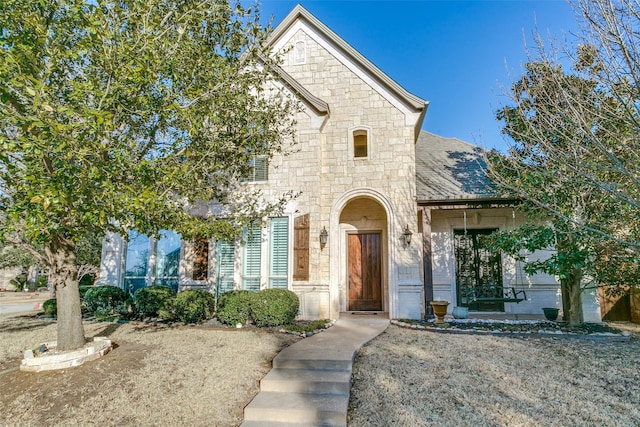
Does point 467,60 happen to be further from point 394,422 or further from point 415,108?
point 394,422

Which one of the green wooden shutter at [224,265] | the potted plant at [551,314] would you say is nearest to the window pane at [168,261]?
the green wooden shutter at [224,265]

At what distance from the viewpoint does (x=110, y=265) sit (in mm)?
11750

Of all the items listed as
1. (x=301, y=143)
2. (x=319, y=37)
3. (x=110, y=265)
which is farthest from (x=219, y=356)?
(x=319, y=37)

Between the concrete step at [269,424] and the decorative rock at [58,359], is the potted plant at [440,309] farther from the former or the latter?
the decorative rock at [58,359]

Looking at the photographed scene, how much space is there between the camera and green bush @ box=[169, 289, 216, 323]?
9.02 metres

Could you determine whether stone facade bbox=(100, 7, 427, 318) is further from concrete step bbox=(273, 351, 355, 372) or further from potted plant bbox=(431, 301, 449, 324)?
concrete step bbox=(273, 351, 355, 372)

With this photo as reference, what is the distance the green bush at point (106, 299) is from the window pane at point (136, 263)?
0.45 meters

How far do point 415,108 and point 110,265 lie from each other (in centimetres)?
1068

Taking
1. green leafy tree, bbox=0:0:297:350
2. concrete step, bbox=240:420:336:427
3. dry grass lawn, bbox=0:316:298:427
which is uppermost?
green leafy tree, bbox=0:0:297:350

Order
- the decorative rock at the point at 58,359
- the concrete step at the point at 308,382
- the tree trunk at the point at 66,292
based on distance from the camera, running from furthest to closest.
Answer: the tree trunk at the point at 66,292
the decorative rock at the point at 58,359
the concrete step at the point at 308,382

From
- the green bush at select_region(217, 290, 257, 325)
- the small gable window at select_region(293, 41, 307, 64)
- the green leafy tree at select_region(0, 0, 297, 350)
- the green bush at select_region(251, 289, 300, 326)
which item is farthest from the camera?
the small gable window at select_region(293, 41, 307, 64)

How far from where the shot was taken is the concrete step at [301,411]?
446cm

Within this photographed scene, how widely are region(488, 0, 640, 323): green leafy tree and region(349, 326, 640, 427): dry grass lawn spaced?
1.94 m

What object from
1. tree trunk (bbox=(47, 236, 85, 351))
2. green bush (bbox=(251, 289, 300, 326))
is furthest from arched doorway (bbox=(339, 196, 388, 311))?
tree trunk (bbox=(47, 236, 85, 351))
